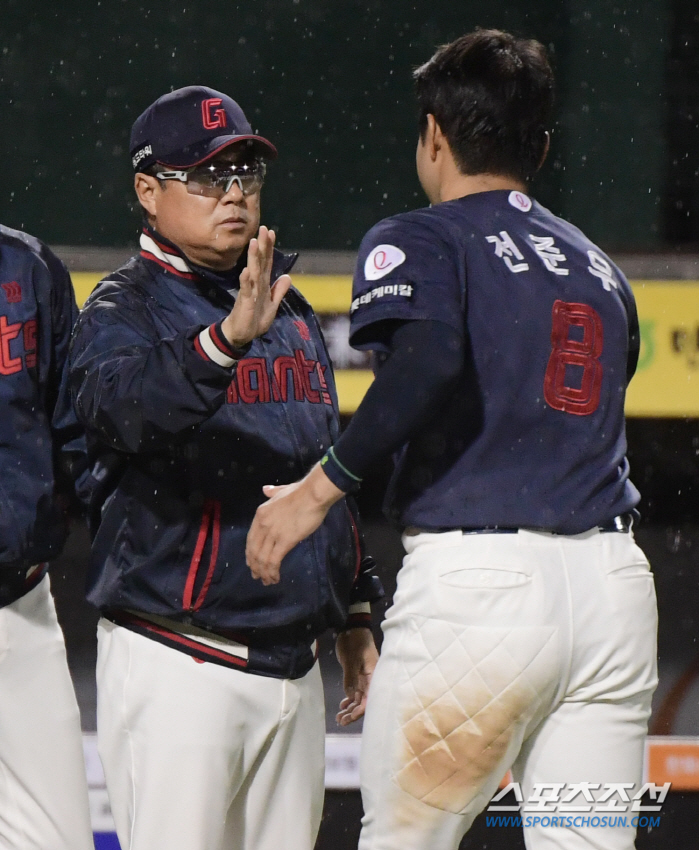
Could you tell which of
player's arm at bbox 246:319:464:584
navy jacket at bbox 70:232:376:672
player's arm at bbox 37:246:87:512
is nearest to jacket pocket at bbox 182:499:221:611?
navy jacket at bbox 70:232:376:672

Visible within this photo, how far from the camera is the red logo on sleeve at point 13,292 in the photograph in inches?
84.6

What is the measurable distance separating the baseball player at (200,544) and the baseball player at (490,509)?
215 millimetres

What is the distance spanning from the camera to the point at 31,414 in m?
A: 2.15

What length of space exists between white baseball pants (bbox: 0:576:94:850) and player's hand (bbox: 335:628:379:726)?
20.7 inches

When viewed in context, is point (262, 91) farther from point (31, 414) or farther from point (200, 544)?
point (200, 544)

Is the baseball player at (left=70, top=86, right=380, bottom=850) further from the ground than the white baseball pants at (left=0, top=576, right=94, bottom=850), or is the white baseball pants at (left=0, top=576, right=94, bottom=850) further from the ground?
the baseball player at (left=70, top=86, right=380, bottom=850)

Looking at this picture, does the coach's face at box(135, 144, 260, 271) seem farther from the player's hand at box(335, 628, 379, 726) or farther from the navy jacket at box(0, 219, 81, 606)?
the player's hand at box(335, 628, 379, 726)

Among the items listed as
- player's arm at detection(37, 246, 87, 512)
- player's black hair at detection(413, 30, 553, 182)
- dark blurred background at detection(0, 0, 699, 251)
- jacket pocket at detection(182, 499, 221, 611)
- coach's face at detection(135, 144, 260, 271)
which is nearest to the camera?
player's black hair at detection(413, 30, 553, 182)

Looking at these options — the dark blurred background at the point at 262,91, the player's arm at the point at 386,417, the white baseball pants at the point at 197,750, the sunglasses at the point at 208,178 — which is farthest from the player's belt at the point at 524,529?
the dark blurred background at the point at 262,91

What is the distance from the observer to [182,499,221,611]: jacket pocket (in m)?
1.81

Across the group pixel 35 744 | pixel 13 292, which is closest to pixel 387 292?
pixel 13 292

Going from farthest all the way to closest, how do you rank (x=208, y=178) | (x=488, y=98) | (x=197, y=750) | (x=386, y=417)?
(x=208, y=178)
(x=197, y=750)
(x=488, y=98)
(x=386, y=417)

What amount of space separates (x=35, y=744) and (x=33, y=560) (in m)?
0.34

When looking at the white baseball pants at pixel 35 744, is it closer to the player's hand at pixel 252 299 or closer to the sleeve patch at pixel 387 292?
the player's hand at pixel 252 299
